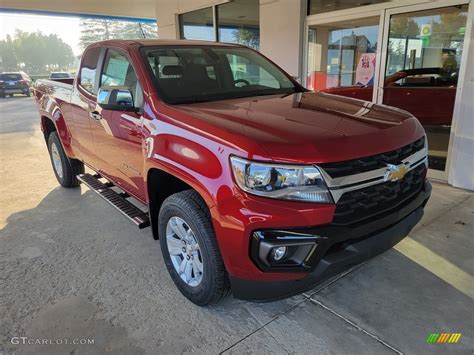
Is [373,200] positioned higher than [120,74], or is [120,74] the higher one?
[120,74]

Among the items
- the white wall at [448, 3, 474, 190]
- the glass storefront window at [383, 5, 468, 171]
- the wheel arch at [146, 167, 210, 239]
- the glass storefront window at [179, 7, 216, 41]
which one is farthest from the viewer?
the glass storefront window at [179, 7, 216, 41]

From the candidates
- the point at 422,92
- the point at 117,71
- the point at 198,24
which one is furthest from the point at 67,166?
A: the point at 198,24

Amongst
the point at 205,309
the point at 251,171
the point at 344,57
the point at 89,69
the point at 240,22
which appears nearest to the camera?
the point at 251,171

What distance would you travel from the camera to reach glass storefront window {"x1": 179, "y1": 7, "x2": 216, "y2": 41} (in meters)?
9.56

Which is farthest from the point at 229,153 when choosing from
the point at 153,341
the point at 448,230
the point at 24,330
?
the point at 448,230

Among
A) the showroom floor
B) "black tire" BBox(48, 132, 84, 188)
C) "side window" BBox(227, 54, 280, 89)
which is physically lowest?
the showroom floor

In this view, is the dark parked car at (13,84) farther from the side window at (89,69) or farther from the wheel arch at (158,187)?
the wheel arch at (158,187)

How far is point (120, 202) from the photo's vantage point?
3.60 metres

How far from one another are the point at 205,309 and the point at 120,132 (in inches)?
62.8

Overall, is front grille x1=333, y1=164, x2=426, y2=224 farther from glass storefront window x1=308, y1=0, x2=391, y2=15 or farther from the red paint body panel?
glass storefront window x1=308, y1=0, x2=391, y2=15

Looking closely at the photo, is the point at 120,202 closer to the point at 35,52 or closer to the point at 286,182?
the point at 286,182

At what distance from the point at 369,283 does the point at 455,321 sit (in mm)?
588

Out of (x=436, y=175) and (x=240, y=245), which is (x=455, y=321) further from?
(x=436, y=175)

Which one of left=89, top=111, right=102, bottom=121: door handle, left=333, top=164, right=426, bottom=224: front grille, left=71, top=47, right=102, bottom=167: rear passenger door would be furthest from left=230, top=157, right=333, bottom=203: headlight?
left=71, top=47, right=102, bottom=167: rear passenger door
